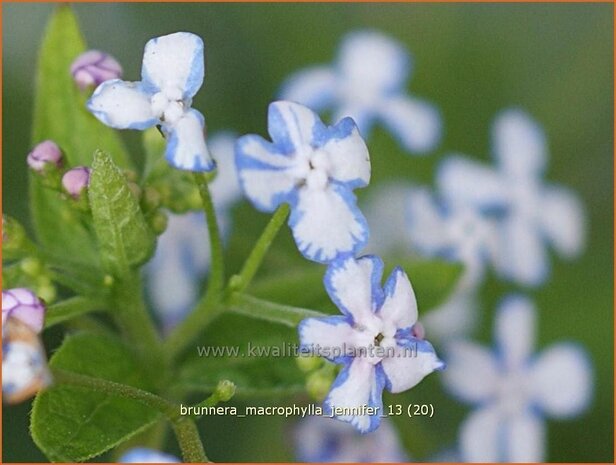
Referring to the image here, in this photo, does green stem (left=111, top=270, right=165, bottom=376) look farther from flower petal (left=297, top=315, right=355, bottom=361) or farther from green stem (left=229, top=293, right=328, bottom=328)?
flower petal (left=297, top=315, right=355, bottom=361)

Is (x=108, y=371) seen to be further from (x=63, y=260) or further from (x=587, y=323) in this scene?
(x=587, y=323)

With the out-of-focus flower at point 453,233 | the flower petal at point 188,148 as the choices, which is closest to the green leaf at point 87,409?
the flower petal at point 188,148

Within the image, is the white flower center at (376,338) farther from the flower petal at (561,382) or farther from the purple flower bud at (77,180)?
the flower petal at (561,382)

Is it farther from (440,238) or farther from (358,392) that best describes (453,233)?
(358,392)

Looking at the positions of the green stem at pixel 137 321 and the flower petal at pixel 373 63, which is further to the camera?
the flower petal at pixel 373 63

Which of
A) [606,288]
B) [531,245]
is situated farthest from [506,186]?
[606,288]

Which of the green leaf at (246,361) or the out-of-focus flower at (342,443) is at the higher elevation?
the green leaf at (246,361)
